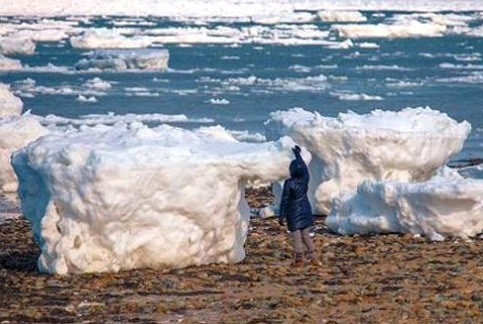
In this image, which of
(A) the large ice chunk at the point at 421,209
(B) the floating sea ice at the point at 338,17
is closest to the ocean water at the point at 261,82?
(A) the large ice chunk at the point at 421,209

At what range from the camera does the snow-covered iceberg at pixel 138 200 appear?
14.0 meters

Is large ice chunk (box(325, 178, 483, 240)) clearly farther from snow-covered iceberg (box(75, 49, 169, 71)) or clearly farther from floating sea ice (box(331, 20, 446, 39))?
floating sea ice (box(331, 20, 446, 39))

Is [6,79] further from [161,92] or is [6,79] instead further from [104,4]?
[104,4]

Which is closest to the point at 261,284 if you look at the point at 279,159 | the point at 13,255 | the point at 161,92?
the point at 279,159

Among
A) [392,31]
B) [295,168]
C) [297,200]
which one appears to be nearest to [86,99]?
[297,200]

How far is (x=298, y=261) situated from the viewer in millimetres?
14406

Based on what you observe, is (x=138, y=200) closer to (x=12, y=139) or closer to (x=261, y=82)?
(x=12, y=139)

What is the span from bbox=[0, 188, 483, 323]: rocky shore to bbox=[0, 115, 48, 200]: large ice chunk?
6114 millimetres

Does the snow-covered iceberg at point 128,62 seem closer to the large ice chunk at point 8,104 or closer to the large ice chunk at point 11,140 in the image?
the large ice chunk at point 8,104

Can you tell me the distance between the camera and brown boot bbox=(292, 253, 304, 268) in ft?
47.1

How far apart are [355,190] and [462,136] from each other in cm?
159

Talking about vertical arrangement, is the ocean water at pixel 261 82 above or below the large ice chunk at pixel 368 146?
below

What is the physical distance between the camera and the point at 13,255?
1565cm

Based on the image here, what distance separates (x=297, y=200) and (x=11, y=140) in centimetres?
869
